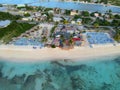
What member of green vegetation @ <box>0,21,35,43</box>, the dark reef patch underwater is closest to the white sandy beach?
the dark reef patch underwater

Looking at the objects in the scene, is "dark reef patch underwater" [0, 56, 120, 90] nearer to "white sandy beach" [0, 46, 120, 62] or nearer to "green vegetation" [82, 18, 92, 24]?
"white sandy beach" [0, 46, 120, 62]

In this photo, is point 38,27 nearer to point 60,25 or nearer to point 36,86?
point 60,25

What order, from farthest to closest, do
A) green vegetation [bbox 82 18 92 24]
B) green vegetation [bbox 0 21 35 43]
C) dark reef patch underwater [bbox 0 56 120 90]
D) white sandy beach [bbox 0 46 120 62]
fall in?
green vegetation [bbox 82 18 92 24] < green vegetation [bbox 0 21 35 43] < white sandy beach [bbox 0 46 120 62] < dark reef patch underwater [bbox 0 56 120 90]

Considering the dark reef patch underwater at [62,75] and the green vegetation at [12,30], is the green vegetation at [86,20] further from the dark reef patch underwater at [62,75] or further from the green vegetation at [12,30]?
the dark reef patch underwater at [62,75]

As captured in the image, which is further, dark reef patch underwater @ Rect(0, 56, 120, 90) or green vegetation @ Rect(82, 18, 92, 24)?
green vegetation @ Rect(82, 18, 92, 24)

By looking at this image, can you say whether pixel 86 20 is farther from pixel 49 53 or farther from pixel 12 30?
pixel 49 53

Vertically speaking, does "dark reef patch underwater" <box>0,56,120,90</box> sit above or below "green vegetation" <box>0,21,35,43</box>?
below
